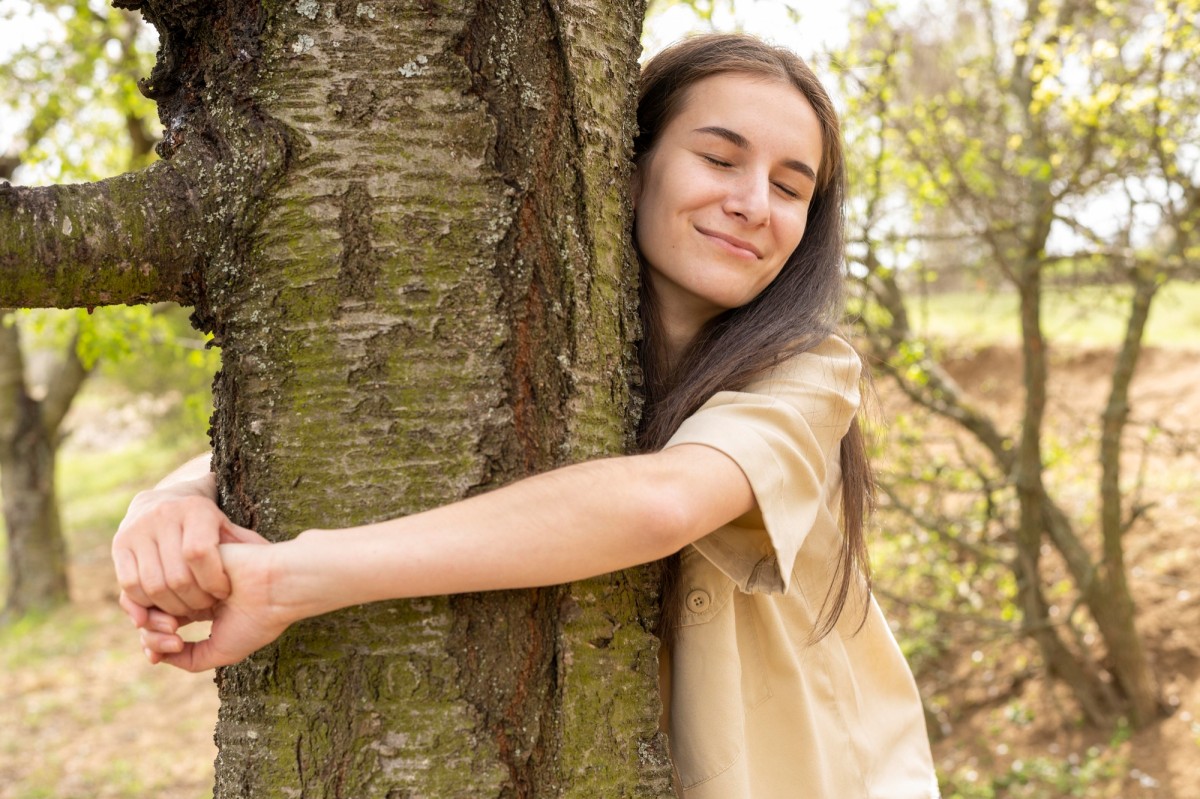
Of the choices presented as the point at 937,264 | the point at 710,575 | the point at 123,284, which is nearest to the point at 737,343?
the point at 710,575

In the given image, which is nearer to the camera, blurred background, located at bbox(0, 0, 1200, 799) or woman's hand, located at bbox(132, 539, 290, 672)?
woman's hand, located at bbox(132, 539, 290, 672)

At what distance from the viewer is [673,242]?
6.22 ft

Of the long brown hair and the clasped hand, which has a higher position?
the long brown hair

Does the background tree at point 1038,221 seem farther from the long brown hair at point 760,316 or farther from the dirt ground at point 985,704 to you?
the long brown hair at point 760,316

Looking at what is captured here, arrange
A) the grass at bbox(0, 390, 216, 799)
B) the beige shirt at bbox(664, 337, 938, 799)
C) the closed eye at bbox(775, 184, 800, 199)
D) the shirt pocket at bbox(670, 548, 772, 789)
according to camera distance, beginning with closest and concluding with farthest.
Answer: 1. the beige shirt at bbox(664, 337, 938, 799)
2. the shirt pocket at bbox(670, 548, 772, 789)
3. the closed eye at bbox(775, 184, 800, 199)
4. the grass at bbox(0, 390, 216, 799)

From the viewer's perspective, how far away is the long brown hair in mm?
1763

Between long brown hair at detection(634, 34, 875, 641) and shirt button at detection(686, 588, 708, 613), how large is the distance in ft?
0.07

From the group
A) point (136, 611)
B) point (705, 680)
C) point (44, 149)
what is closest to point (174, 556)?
point (136, 611)

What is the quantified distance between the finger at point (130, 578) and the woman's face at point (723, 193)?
1006 mm

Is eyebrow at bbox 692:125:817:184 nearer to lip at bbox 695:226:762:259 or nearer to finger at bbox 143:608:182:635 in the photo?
lip at bbox 695:226:762:259

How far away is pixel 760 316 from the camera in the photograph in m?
1.96

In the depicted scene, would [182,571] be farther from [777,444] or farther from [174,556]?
[777,444]

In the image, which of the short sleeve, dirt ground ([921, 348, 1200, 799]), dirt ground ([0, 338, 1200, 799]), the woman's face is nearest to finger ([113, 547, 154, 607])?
the short sleeve

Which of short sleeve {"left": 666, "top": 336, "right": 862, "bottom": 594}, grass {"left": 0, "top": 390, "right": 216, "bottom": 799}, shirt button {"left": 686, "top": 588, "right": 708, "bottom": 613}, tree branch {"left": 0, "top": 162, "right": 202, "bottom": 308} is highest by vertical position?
tree branch {"left": 0, "top": 162, "right": 202, "bottom": 308}
